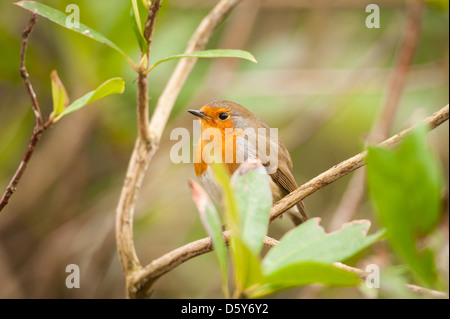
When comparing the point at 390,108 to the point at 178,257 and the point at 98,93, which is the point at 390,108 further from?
the point at 98,93

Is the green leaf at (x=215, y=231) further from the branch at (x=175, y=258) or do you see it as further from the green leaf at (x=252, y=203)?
the branch at (x=175, y=258)

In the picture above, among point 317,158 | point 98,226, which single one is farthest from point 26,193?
point 317,158

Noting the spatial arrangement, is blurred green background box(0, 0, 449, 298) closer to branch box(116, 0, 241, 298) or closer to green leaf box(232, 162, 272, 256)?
branch box(116, 0, 241, 298)

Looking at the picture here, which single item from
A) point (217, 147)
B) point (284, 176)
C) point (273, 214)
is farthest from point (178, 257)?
point (284, 176)

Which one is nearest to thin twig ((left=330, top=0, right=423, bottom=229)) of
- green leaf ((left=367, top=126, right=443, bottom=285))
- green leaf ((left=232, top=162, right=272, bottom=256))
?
green leaf ((left=232, top=162, right=272, bottom=256))

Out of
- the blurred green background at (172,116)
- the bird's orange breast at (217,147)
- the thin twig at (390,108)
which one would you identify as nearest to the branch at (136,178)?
the bird's orange breast at (217,147)
